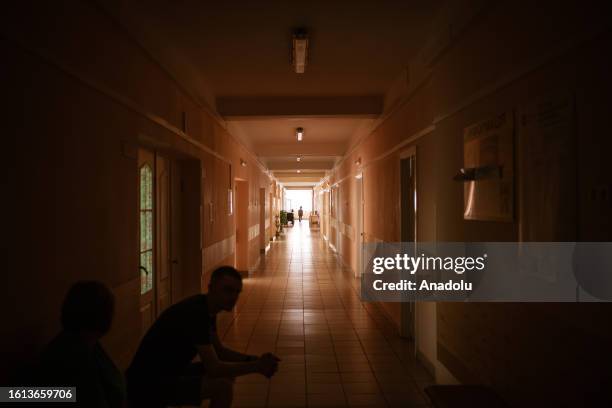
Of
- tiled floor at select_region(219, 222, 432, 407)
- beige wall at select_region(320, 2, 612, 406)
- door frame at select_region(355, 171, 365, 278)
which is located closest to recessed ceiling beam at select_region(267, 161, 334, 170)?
door frame at select_region(355, 171, 365, 278)

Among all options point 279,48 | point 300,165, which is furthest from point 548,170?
point 300,165

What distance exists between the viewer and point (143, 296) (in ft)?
13.2

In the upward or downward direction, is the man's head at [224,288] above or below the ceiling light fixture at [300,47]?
below

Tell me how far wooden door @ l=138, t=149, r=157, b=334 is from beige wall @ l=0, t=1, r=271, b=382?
32 centimetres

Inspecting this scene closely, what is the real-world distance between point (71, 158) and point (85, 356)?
45.3 inches

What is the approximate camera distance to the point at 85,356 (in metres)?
1.65

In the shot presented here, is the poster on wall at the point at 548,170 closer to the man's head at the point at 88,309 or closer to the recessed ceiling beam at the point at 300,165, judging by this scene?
the man's head at the point at 88,309

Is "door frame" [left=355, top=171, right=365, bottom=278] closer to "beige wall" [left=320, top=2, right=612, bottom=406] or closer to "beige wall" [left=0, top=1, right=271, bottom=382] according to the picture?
"beige wall" [left=320, top=2, right=612, bottom=406]

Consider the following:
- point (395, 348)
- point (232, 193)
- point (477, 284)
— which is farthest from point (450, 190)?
point (232, 193)

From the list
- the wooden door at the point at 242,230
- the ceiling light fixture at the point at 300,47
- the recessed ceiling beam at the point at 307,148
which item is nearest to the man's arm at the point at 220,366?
the ceiling light fixture at the point at 300,47

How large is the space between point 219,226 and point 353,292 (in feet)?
8.66

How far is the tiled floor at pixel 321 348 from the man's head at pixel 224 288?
154cm

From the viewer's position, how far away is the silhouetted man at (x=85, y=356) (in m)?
1.59

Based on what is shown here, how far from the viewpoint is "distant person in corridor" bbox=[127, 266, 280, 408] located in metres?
2.21
